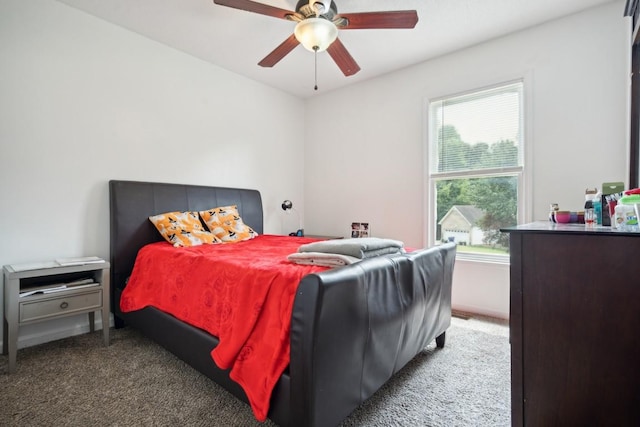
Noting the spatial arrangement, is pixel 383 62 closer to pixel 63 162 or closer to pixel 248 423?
pixel 63 162

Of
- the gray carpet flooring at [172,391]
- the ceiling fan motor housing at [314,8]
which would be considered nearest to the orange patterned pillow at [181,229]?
the gray carpet flooring at [172,391]

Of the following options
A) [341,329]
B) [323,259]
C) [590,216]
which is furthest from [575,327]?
[323,259]

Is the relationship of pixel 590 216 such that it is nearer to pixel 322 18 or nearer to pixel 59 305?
pixel 322 18

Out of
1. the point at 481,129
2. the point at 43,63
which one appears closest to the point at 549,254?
the point at 481,129

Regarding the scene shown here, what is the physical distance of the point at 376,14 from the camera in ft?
6.23

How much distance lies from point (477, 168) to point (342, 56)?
1715 millimetres

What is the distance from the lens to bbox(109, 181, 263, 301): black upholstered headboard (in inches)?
101

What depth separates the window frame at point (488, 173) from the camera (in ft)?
8.75

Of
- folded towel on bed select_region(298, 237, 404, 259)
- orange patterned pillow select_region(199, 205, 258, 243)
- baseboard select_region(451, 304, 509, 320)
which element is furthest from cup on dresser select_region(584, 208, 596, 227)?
orange patterned pillow select_region(199, 205, 258, 243)

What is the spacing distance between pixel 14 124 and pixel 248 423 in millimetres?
2600

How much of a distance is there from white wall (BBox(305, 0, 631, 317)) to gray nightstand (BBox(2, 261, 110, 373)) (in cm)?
265

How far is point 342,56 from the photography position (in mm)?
2381

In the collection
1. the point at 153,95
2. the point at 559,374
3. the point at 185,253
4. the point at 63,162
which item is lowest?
the point at 559,374

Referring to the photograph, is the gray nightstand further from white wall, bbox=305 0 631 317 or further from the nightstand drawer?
white wall, bbox=305 0 631 317
